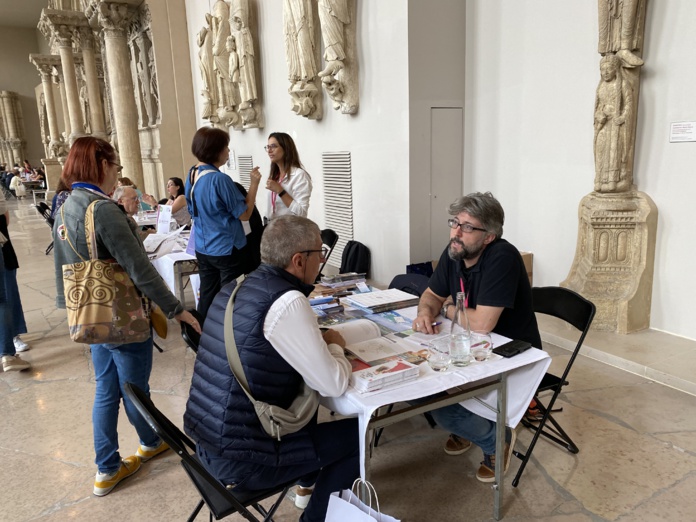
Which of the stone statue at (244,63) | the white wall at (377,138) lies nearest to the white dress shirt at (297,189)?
the white wall at (377,138)

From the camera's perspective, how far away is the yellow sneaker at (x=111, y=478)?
241 centimetres

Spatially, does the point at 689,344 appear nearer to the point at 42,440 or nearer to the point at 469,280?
the point at 469,280

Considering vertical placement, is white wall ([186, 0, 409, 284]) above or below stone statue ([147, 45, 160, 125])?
below

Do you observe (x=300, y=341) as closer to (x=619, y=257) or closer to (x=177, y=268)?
(x=177, y=268)

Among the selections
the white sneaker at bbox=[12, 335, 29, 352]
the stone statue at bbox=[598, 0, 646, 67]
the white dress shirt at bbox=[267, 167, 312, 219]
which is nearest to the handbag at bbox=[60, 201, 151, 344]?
the white dress shirt at bbox=[267, 167, 312, 219]

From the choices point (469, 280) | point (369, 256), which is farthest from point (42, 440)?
point (369, 256)

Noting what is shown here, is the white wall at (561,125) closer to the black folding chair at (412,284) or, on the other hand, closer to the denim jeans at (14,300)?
the black folding chair at (412,284)

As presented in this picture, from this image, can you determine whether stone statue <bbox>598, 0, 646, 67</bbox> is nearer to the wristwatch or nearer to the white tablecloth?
the wristwatch

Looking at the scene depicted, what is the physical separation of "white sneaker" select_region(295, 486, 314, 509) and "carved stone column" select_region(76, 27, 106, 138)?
13.9 metres

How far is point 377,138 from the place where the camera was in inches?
207

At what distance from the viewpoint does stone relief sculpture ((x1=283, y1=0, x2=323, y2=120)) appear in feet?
19.1

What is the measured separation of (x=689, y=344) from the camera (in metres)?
3.66

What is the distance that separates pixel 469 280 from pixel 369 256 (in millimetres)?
3397

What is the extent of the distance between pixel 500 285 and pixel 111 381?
73.8 inches
